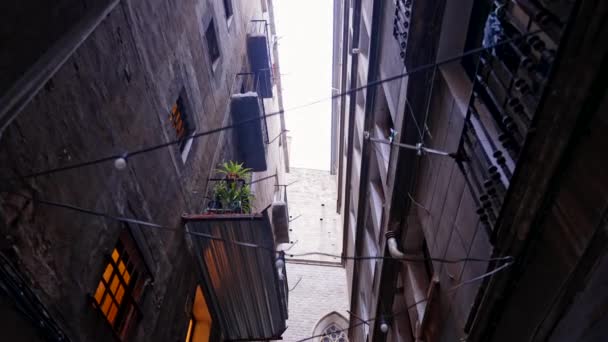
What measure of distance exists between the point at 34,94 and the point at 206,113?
21.7ft

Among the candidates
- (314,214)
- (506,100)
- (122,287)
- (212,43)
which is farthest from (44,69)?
(314,214)

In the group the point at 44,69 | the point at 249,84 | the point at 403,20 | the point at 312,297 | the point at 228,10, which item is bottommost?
the point at 44,69

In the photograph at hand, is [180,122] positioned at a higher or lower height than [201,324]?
higher

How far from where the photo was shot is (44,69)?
455cm

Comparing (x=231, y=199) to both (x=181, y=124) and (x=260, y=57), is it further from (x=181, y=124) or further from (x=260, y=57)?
(x=260, y=57)

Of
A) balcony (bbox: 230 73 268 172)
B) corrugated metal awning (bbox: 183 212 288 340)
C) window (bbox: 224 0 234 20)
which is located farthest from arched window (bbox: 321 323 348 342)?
window (bbox: 224 0 234 20)

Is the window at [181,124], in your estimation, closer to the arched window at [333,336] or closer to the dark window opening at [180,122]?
the dark window opening at [180,122]

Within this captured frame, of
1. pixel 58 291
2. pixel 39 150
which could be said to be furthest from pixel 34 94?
pixel 58 291

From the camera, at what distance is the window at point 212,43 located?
12.1 meters

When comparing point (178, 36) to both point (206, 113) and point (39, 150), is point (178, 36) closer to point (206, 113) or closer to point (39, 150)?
point (206, 113)

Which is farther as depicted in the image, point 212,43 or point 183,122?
point 212,43

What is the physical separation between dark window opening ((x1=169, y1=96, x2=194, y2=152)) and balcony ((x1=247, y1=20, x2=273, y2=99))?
346 inches

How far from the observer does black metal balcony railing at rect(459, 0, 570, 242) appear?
12.3 ft

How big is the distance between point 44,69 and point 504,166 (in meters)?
5.23
